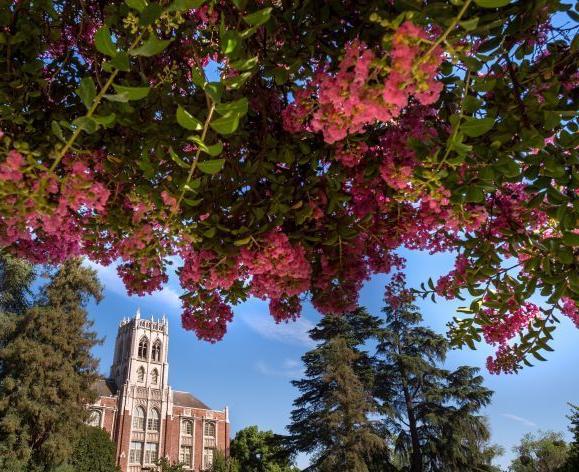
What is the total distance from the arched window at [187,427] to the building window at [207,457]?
2.47 m

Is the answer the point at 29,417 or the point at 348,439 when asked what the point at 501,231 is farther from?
the point at 29,417

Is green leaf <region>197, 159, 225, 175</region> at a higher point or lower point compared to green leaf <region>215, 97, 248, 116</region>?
lower

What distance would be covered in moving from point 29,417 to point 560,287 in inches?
1036

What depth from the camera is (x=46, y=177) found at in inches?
76.3

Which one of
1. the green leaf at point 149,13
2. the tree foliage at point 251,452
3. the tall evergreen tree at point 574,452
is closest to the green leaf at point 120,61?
the green leaf at point 149,13

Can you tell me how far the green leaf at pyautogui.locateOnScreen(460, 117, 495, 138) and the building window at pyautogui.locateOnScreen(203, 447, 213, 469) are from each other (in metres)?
52.3

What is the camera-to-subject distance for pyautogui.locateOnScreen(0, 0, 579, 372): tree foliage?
64.8 inches

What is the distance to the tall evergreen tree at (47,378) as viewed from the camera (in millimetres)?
22000

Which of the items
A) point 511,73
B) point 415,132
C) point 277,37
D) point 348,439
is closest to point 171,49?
point 277,37

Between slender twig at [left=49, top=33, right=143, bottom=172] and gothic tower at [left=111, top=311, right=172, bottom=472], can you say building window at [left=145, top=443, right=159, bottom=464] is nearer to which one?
gothic tower at [left=111, top=311, right=172, bottom=472]

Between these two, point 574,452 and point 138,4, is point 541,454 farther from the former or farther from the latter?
point 138,4

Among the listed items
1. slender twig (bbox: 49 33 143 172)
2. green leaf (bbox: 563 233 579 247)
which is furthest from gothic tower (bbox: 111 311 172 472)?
green leaf (bbox: 563 233 579 247)

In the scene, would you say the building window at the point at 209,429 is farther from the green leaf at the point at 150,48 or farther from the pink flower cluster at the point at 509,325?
the green leaf at the point at 150,48

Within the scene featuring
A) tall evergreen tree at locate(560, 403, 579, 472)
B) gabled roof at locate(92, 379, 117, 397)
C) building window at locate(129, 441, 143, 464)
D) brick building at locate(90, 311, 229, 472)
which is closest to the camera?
tall evergreen tree at locate(560, 403, 579, 472)
